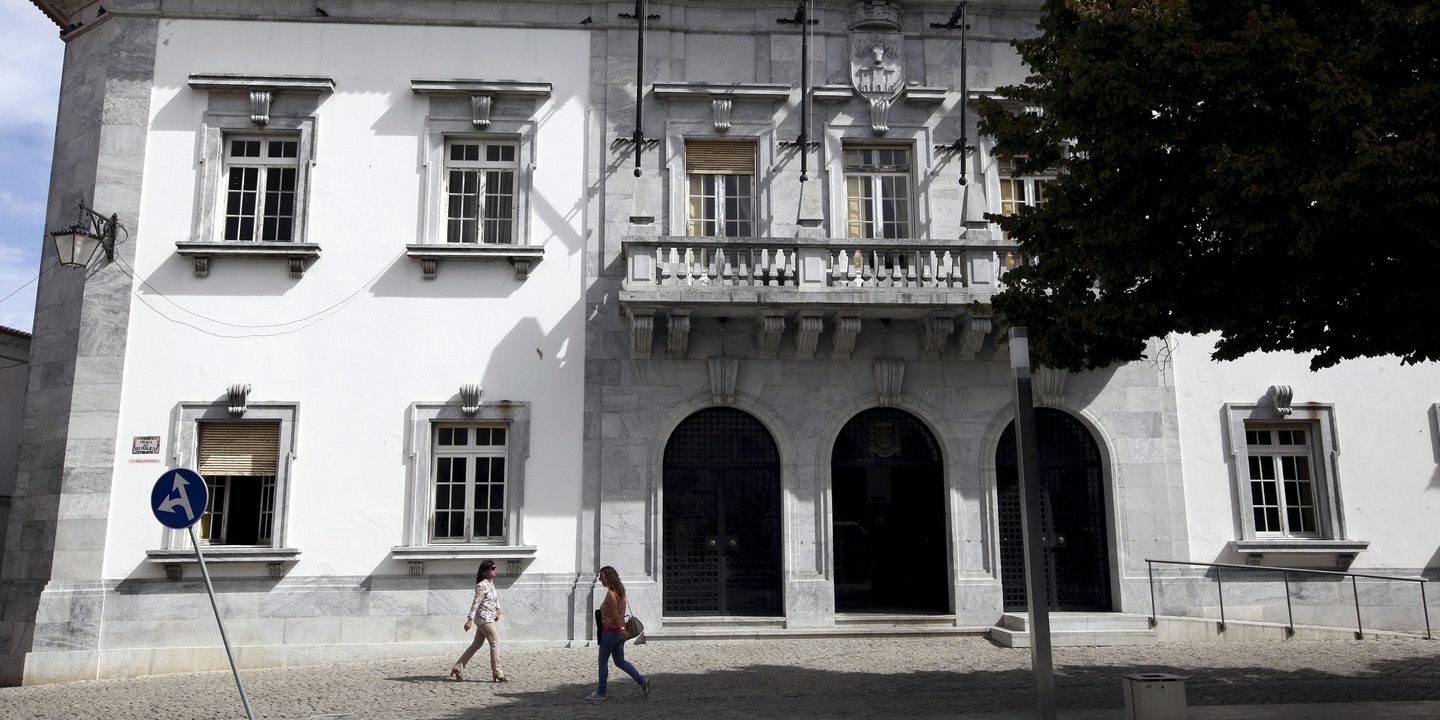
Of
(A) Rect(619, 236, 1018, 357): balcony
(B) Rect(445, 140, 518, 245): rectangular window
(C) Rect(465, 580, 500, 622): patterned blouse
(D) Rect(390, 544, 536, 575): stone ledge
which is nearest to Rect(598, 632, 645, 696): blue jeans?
(C) Rect(465, 580, 500, 622): patterned blouse

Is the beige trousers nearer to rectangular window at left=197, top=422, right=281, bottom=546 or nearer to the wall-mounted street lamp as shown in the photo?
rectangular window at left=197, top=422, right=281, bottom=546

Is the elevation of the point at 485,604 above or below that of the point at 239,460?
below

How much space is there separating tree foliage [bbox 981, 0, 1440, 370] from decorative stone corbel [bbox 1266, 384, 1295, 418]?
6.91 metres

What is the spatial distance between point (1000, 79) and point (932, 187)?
208 centimetres

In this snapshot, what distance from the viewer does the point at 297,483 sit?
14117mm

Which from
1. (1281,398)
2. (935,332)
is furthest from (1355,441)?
(935,332)

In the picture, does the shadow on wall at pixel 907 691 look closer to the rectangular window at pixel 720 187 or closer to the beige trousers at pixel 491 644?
the beige trousers at pixel 491 644

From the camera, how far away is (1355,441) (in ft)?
50.3

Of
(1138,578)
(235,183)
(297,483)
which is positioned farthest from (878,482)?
(235,183)

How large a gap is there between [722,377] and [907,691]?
218 inches

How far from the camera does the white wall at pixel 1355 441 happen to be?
15.0 metres

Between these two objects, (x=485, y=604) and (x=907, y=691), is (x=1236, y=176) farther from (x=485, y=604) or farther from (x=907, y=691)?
(x=485, y=604)

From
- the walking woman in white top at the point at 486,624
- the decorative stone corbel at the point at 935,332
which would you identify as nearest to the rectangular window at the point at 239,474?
the walking woman in white top at the point at 486,624

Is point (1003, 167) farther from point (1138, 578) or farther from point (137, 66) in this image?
point (137, 66)
